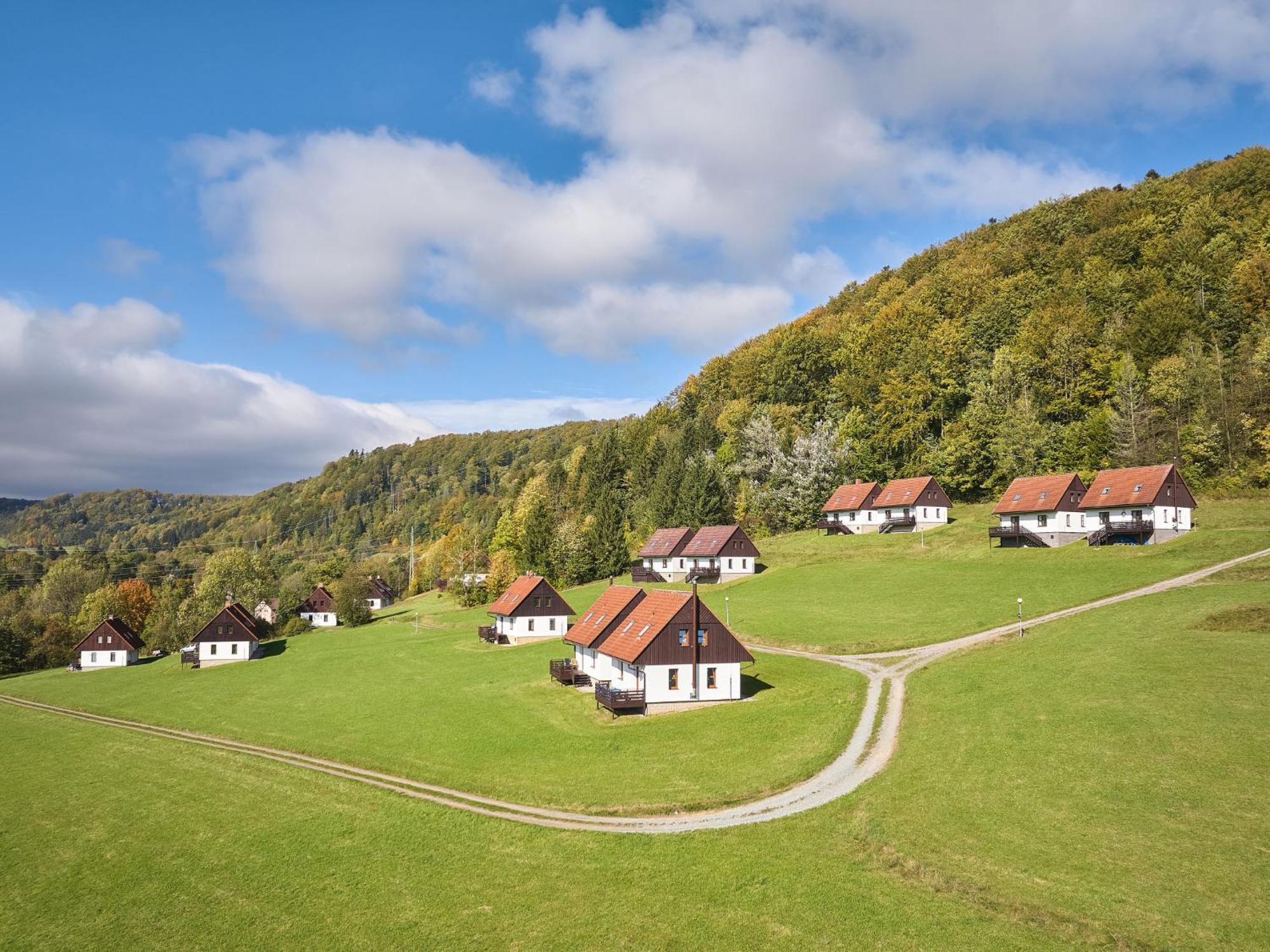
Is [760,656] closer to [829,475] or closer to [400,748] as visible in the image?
[400,748]

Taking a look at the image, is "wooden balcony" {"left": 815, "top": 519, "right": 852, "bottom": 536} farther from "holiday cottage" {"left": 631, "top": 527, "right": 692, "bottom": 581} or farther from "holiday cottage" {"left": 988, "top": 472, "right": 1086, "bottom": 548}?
"holiday cottage" {"left": 988, "top": 472, "right": 1086, "bottom": 548}

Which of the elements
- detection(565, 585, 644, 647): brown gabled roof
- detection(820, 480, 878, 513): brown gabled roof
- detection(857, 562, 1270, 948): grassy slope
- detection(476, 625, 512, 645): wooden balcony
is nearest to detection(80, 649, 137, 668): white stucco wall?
detection(476, 625, 512, 645): wooden balcony

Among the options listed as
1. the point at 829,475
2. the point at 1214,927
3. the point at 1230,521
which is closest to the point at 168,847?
the point at 1214,927

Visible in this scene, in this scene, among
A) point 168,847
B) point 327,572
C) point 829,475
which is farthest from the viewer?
point 327,572

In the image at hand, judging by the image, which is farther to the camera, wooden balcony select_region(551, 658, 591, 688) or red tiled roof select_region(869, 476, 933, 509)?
red tiled roof select_region(869, 476, 933, 509)

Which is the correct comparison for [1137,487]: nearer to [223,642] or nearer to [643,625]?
[643,625]

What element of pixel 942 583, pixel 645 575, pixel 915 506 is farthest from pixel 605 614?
pixel 915 506
